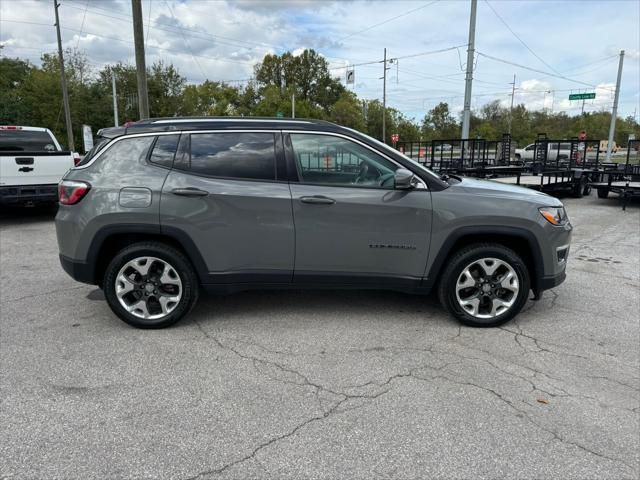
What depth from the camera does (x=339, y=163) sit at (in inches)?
161

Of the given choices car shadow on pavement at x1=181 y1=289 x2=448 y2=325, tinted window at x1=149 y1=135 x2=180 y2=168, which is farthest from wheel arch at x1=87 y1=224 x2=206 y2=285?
car shadow on pavement at x1=181 y1=289 x2=448 y2=325

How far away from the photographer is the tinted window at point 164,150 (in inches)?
158

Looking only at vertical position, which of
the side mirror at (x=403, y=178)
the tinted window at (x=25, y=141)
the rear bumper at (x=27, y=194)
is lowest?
the rear bumper at (x=27, y=194)

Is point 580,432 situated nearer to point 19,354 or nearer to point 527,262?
point 527,262

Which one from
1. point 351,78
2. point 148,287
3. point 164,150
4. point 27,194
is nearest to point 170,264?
point 148,287

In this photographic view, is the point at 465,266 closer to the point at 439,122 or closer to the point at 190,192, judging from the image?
the point at 190,192

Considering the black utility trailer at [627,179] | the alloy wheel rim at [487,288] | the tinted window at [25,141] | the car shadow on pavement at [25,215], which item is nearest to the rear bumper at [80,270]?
the alloy wheel rim at [487,288]

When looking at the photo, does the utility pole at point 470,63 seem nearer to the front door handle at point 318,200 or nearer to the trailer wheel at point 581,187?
the trailer wheel at point 581,187

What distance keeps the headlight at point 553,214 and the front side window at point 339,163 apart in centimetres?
136

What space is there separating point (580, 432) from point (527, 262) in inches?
70.3

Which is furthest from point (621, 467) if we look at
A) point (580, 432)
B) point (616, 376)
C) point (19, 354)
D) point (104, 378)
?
point (19, 354)

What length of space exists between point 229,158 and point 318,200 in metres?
0.84

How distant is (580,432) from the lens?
2.77m

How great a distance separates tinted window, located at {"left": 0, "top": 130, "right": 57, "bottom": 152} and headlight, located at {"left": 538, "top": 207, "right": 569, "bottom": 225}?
30.2ft
